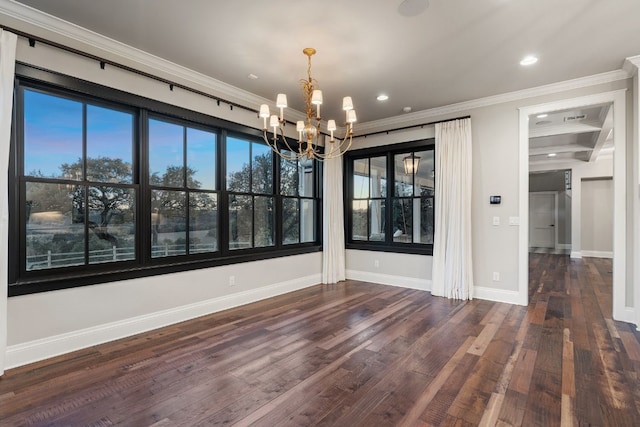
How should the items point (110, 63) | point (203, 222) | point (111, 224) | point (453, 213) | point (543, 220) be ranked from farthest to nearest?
1. point (543, 220)
2. point (453, 213)
3. point (203, 222)
4. point (111, 224)
5. point (110, 63)

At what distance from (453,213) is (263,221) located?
285 cm

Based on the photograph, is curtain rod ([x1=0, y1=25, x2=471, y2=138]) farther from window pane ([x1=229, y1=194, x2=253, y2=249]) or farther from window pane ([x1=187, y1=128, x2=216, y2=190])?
window pane ([x1=229, y1=194, x2=253, y2=249])

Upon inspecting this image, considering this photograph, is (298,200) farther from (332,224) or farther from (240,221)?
(240,221)

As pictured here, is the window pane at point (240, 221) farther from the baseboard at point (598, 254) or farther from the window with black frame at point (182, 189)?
the baseboard at point (598, 254)

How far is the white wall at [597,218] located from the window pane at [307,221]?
853cm

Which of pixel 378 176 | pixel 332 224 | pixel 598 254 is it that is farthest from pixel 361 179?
pixel 598 254

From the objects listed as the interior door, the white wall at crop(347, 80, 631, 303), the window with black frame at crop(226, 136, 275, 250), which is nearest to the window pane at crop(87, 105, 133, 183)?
the window with black frame at crop(226, 136, 275, 250)

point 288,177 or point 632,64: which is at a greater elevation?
point 632,64

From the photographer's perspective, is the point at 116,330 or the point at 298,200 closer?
the point at 116,330

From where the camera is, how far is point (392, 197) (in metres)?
5.67

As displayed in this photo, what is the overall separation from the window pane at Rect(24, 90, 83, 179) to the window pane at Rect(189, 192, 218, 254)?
1205mm

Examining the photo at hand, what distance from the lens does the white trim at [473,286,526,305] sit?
4.39 m

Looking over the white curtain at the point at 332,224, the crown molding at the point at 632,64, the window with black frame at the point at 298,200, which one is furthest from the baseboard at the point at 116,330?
the crown molding at the point at 632,64

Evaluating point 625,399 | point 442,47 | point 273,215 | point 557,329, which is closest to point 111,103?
point 273,215
